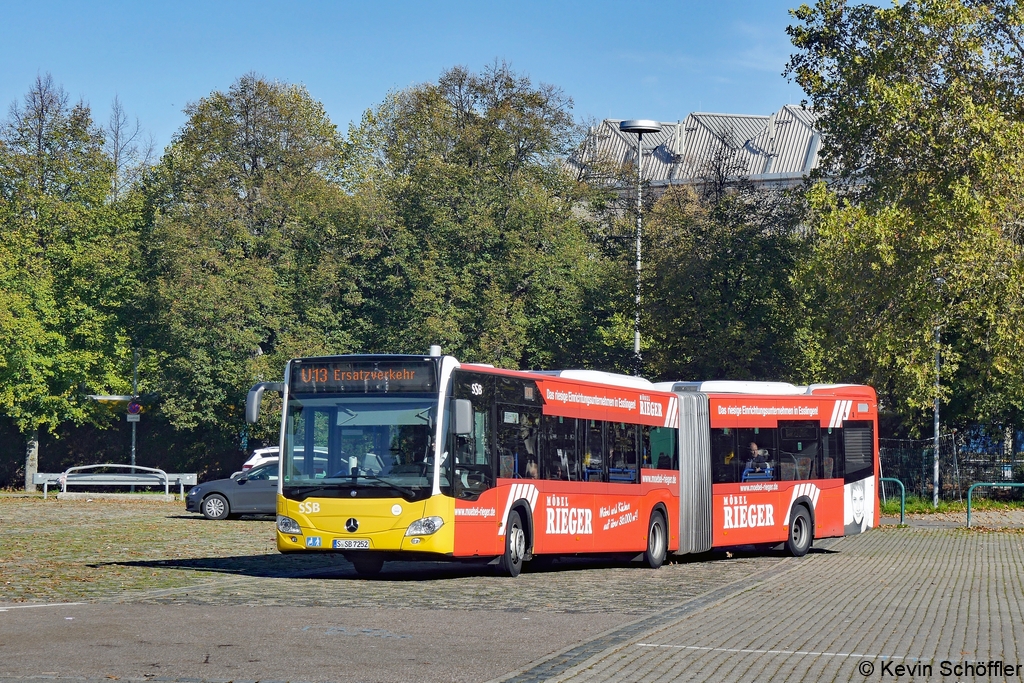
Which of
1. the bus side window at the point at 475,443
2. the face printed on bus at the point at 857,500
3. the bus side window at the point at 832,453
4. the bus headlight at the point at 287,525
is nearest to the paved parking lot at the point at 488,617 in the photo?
the bus headlight at the point at 287,525

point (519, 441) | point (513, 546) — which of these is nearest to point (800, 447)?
point (519, 441)

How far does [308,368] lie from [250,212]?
3434cm

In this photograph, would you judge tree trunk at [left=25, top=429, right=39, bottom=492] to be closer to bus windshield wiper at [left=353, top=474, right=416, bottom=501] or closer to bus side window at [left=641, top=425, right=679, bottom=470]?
bus side window at [left=641, top=425, right=679, bottom=470]

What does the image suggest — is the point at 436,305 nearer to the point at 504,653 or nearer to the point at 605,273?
the point at 605,273

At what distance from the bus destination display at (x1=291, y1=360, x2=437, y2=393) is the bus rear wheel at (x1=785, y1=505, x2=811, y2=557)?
8.65 metres

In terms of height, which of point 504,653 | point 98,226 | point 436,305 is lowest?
point 504,653

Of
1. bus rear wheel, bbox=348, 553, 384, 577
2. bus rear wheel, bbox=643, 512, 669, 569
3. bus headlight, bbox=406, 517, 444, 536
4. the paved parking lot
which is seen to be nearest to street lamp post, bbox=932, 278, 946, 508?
the paved parking lot

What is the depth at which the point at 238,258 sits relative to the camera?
157ft

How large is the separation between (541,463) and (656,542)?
10.1ft

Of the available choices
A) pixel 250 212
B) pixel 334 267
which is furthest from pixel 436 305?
pixel 250 212

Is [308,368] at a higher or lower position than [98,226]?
lower

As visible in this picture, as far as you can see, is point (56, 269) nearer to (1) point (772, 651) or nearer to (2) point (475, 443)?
(2) point (475, 443)

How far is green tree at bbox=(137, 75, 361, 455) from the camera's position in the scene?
152 feet

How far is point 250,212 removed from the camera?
51.1m
